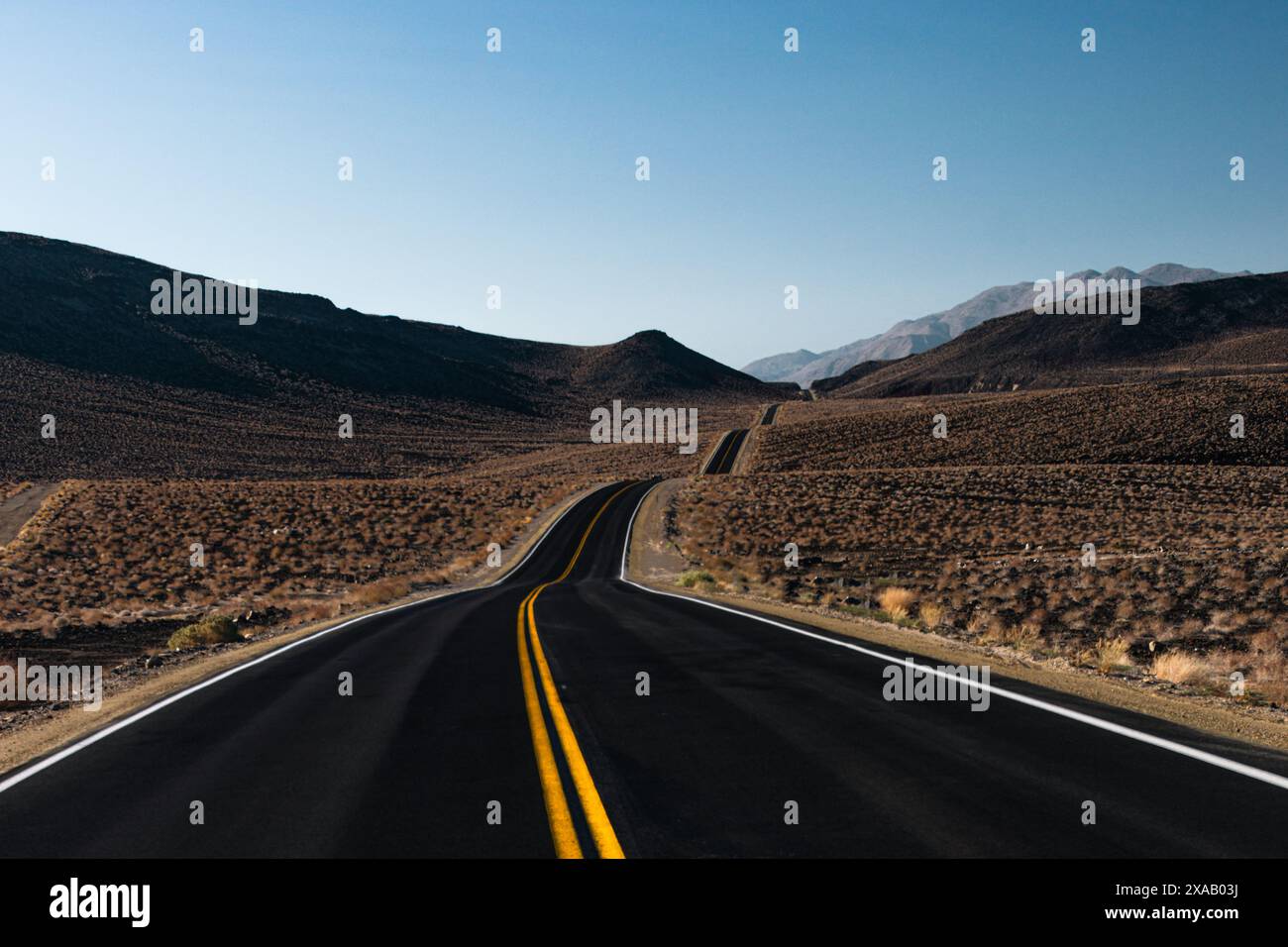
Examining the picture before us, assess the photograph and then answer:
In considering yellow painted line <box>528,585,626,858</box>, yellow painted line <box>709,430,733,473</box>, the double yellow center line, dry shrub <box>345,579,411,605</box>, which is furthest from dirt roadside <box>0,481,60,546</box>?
yellow painted line <box>709,430,733,473</box>

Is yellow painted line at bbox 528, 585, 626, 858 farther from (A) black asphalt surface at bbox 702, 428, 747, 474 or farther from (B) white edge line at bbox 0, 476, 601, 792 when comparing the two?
(A) black asphalt surface at bbox 702, 428, 747, 474

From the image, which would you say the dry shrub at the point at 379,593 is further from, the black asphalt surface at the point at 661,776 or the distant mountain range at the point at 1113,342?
the distant mountain range at the point at 1113,342

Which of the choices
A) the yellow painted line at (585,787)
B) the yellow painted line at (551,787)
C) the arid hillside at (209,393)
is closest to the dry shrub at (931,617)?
the yellow painted line at (585,787)

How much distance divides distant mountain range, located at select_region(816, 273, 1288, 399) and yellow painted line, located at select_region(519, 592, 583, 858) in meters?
161

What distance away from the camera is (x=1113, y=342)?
7018 inches

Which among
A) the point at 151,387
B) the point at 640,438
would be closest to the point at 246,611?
the point at 640,438

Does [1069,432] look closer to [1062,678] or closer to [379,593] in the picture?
[379,593]

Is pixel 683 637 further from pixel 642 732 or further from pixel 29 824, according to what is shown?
pixel 29 824

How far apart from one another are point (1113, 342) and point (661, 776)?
201 m

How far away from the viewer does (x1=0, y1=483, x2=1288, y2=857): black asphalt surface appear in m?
4.89

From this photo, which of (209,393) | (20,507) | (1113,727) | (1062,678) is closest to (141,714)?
(1113,727)

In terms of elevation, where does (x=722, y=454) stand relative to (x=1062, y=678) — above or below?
above

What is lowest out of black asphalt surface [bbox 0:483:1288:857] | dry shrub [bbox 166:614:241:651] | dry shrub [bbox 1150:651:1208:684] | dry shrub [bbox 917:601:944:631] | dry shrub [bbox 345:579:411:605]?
dry shrub [bbox 345:579:411:605]

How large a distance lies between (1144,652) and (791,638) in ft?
24.6
